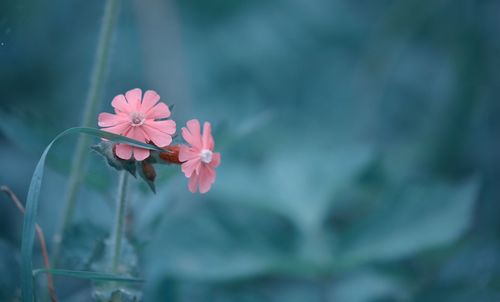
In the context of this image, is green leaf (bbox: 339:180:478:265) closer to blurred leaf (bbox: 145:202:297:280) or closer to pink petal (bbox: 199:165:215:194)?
blurred leaf (bbox: 145:202:297:280)

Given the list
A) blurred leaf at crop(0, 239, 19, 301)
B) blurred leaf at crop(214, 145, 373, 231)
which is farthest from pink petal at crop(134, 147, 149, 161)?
blurred leaf at crop(214, 145, 373, 231)

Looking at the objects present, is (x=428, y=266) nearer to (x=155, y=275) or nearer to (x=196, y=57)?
(x=155, y=275)

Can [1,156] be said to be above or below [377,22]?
below

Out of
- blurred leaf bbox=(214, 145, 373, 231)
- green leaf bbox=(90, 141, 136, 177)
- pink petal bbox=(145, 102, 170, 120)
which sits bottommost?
green leaf bbox=(90, 141, 136, 177)

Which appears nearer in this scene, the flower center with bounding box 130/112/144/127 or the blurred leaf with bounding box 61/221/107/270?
the flower center with bounding box 130/112/144/127

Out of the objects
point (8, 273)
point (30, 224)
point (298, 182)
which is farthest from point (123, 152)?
point (298, 182)

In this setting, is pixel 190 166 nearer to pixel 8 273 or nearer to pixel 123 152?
pixel 123 152

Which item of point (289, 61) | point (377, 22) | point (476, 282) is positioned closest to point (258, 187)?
point (476, 282)

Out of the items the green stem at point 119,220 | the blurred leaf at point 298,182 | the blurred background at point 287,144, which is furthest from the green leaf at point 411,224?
the green stem at point 119,220
